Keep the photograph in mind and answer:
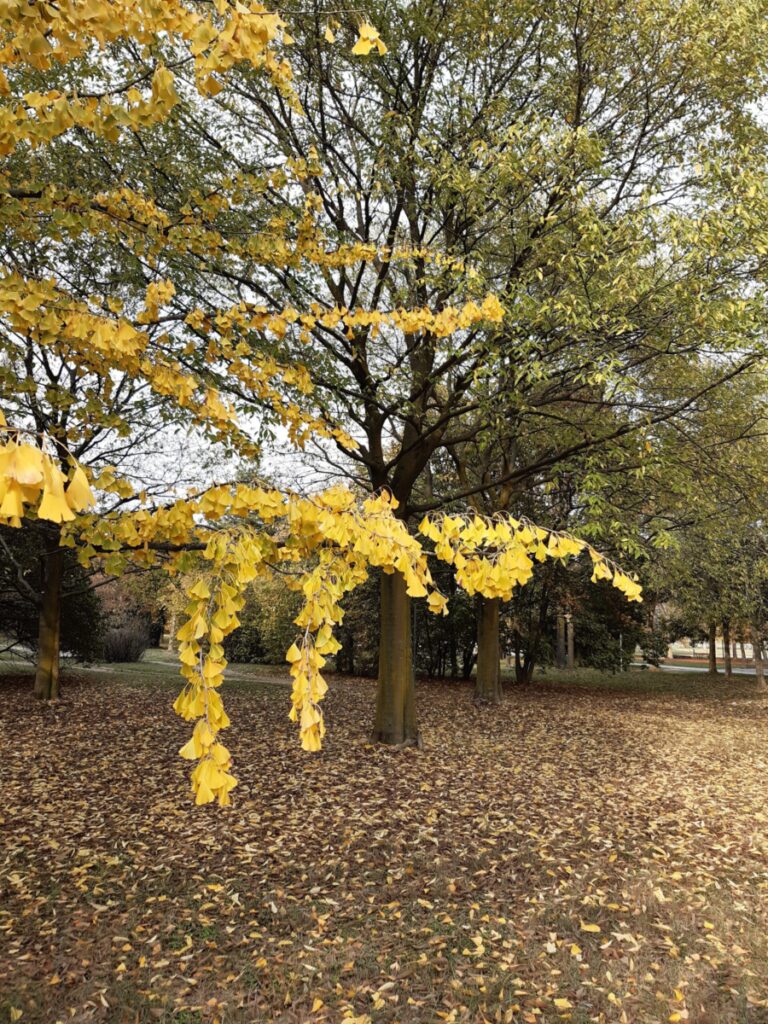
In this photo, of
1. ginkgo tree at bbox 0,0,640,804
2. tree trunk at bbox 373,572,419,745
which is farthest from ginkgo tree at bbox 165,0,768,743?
ginkgo tree at bbox 0,0,640,804

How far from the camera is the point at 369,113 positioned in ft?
24.3

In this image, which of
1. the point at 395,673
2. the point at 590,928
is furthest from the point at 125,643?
the point at 590,928

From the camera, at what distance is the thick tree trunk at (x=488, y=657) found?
11.9 metres

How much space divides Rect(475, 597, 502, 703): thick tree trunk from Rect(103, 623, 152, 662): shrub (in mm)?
12133

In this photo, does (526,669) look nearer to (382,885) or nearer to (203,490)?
(382,885)

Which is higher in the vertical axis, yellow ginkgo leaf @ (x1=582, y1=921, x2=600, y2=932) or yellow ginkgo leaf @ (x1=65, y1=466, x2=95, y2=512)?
yellow ginkgo leaf @ (x1=65, y1=466, x2=95, y2=512)

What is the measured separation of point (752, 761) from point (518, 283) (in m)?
6.69

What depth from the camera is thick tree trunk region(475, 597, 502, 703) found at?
38.9 ft

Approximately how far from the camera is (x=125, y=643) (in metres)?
19.1

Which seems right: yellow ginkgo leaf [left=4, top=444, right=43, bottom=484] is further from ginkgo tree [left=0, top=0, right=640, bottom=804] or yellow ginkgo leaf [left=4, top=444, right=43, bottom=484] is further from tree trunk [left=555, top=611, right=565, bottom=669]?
tree trunk [left=555, top=611, right=565, bottom=669]

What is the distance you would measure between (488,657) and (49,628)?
25.3ft

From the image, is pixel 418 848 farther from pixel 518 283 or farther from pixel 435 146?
pixel 435 146

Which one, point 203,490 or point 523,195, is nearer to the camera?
point 203,490

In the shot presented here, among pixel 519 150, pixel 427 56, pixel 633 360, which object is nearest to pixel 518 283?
pixel 519 150
